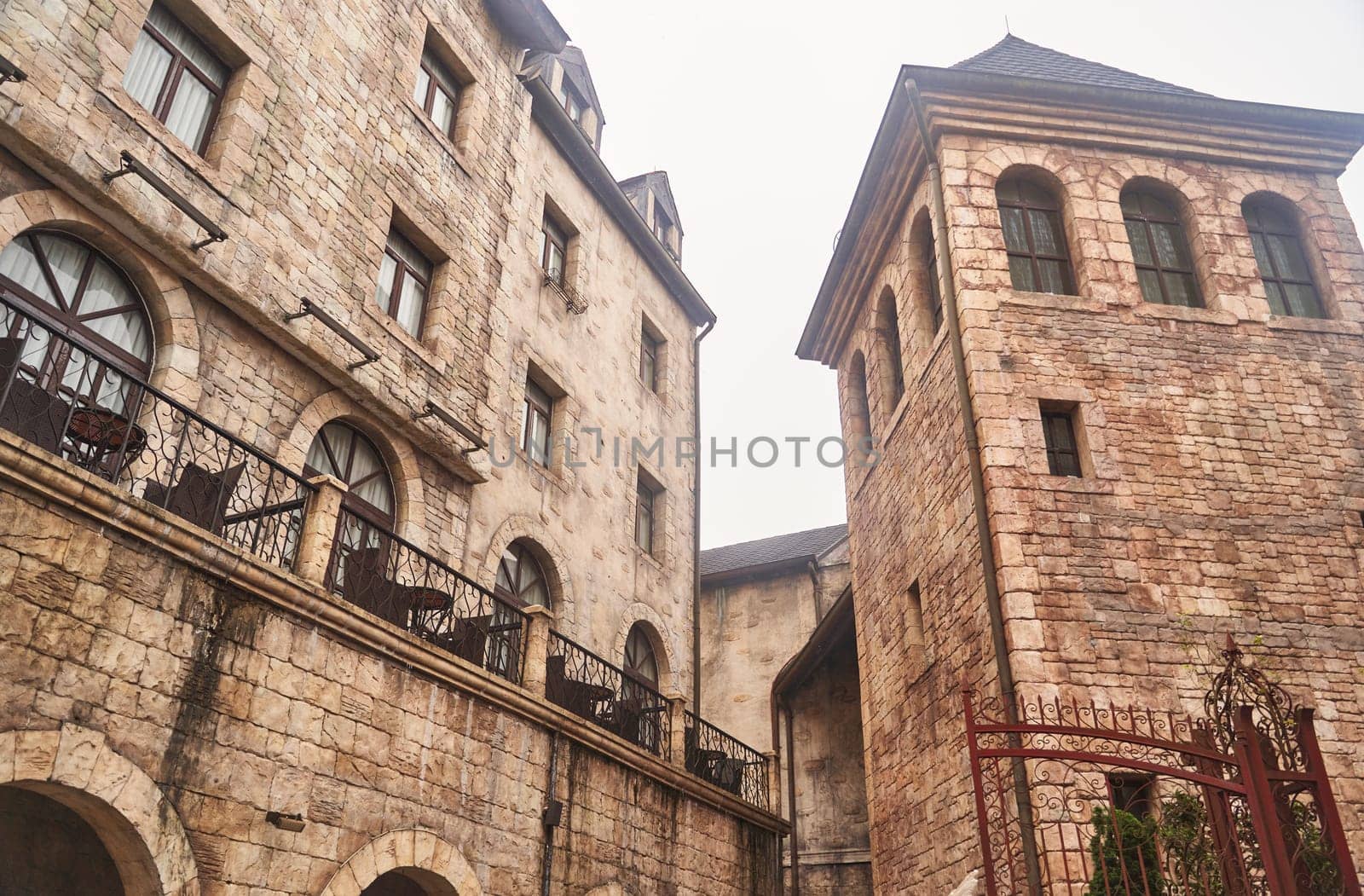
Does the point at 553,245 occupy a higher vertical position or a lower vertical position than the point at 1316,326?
higher

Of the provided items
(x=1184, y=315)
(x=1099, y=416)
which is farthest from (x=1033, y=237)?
(x=1099, y=416)

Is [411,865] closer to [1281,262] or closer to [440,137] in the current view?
[440,137]

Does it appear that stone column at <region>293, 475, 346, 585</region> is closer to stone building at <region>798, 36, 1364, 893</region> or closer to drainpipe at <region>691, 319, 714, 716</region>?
stone building at <region>798, 36, 1364, 893</region>

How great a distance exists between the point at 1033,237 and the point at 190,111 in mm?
9208

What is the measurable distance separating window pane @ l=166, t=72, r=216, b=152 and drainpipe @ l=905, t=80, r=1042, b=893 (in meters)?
7.80

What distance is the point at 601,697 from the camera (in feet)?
38.0

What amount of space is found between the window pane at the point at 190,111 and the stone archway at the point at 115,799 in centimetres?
576

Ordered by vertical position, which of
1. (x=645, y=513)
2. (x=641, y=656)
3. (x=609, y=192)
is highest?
(x=609, y=192)

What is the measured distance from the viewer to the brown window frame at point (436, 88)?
43.1ft

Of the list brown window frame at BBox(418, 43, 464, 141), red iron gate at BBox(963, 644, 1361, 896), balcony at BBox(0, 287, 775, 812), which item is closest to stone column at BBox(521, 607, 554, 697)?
balcony at BBox(0, 287, 775, 812)

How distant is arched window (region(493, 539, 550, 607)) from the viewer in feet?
41.2

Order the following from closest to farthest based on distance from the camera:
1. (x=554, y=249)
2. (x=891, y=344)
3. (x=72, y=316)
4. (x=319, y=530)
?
(x=319, y=530), (x=72, y=316), (x=891, y=344), (x=554, y=249)

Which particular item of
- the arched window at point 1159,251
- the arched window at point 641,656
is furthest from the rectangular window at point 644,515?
the arched window at point 1159,251

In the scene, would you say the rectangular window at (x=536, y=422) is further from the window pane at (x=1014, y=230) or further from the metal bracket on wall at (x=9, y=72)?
the metal bracket on wall at (x=9, y=72)
